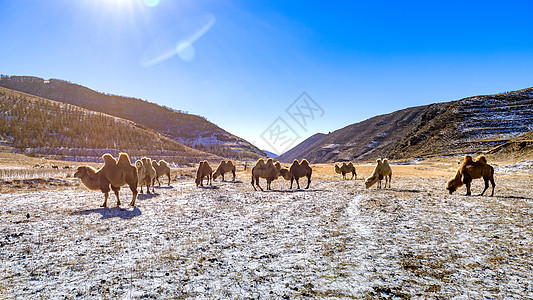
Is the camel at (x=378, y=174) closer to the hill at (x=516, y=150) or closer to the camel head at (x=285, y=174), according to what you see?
the camel head at (x=285, y=174)

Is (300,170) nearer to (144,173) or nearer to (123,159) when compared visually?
(144,173)

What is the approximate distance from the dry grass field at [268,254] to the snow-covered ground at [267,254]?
0.03 meters

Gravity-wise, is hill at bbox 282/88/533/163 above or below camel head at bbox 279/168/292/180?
above

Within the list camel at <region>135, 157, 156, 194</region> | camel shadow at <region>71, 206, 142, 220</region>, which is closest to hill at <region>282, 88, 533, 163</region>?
camel at <region>135, 157, 156, 194</region>

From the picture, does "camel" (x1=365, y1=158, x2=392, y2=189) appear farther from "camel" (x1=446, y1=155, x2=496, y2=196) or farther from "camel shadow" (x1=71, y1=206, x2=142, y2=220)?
"camel shadow" (x1=71, y1=206, x2=142, y2=220)

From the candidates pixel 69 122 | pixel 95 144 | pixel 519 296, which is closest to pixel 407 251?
pixel 519 296

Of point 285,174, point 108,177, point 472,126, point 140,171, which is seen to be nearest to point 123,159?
point 108,177

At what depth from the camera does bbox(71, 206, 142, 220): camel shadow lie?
34.9 ft

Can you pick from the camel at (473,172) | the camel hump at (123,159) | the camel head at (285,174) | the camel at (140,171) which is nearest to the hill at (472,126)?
the camel at (473,172)

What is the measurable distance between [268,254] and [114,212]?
8.85 meters

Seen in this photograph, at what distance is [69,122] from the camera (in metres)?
93.6

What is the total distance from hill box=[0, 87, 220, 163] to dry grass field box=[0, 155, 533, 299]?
239ft

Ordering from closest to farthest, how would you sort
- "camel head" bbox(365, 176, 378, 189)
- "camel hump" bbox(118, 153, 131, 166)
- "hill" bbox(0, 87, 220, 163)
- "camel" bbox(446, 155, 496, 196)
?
"camel hump" bbox(118, 153, 131, 166) → "camel" bbox(446, 155, 496, 196) → "camel head" bbox(365, 176, 378, 189) → "hill" bbox(0, 87, 220, 163)

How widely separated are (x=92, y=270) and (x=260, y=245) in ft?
13.1
